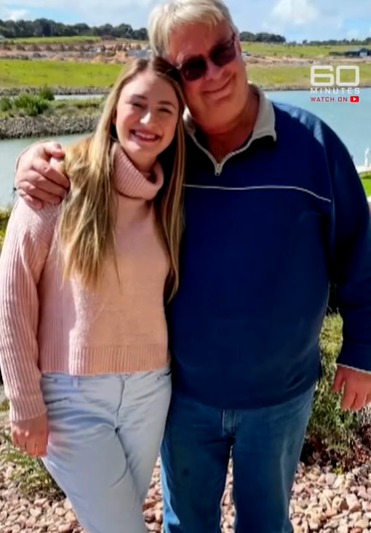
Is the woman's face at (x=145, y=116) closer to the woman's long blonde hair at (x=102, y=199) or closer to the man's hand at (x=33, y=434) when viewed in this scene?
the woman's long blonde hair at (x=102, y=199)

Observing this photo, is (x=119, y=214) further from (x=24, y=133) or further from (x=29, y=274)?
(x=24, y=133)

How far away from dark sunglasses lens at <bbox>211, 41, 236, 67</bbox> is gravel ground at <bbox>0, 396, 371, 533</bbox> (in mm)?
1616

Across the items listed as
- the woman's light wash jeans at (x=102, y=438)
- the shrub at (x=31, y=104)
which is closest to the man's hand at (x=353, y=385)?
the woman's light wash jeans at (x=102, y=438)

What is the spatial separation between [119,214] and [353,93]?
539 cm

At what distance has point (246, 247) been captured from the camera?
1641mm

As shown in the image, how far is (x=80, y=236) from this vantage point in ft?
5.14

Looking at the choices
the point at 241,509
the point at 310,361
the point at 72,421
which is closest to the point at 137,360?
the point at 72,421

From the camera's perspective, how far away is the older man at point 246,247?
5.39ft

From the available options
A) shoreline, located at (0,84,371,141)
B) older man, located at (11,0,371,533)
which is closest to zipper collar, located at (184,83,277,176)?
older man, located at (11,0,371,533)

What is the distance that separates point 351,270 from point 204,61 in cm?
65

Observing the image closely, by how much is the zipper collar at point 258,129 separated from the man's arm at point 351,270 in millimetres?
147

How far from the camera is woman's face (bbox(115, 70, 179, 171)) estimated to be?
5.32 feet

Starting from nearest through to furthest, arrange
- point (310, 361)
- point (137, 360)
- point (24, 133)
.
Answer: point (137, 360)
point (310, 361)
point (24, 133)

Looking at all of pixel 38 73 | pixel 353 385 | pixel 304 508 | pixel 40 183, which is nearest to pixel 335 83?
pixel 304 508
